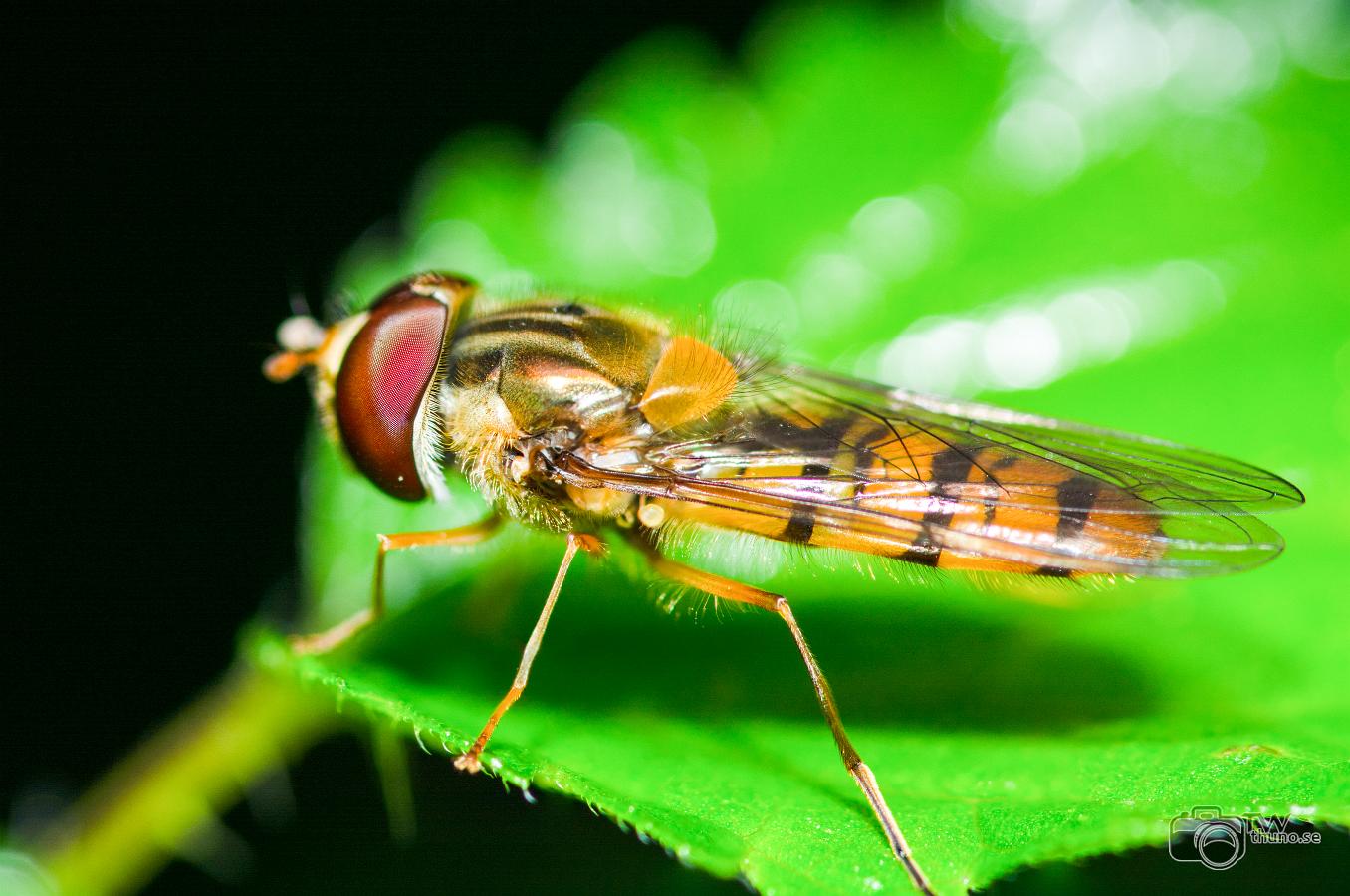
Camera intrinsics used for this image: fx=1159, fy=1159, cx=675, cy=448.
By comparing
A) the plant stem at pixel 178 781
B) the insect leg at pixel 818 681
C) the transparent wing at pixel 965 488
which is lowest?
the plant stem at pixel 178 781

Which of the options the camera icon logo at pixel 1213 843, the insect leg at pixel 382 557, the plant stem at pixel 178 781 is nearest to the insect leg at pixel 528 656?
the insect leg at pixel 382 557

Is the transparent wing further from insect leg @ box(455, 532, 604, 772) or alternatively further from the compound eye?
the compound eye

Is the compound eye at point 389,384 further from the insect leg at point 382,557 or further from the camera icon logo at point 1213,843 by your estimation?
the camera icon logo at point 1213,843

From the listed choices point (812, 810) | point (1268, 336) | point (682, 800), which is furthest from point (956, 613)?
point (1268, 336)

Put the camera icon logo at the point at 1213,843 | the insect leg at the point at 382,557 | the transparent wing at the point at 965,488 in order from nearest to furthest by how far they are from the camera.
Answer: the camera icon logo at the point at 1213,843, the transparent wing at the point at 965,488, the insect leg at the point at 382,557

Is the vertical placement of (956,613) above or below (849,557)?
below

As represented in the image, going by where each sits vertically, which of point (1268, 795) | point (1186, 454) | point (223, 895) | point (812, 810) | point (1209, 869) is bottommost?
point (223, 895)

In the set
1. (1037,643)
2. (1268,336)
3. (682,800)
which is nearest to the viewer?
(682,800)

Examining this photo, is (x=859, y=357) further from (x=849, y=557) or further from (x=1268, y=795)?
(x=1268, y=795)
